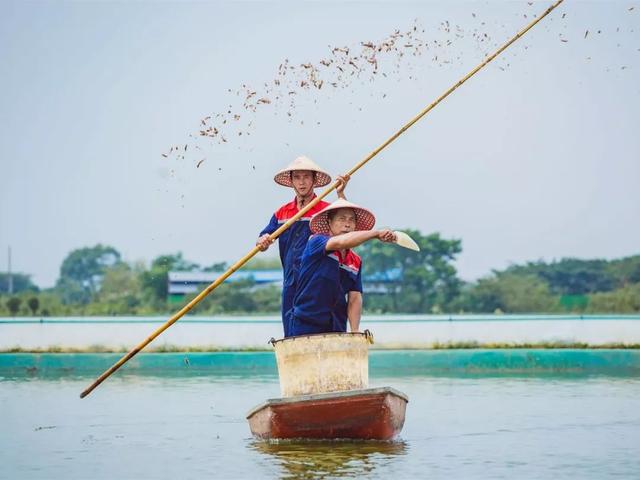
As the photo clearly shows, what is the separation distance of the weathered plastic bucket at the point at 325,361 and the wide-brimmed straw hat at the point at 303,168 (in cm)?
129

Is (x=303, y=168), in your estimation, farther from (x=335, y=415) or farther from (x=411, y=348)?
(x=411, y=348)

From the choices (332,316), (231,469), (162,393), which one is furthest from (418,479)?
(162,393)

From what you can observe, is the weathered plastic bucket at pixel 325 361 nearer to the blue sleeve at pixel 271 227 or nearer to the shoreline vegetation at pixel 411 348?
the blue sleeve at pixel 271 227

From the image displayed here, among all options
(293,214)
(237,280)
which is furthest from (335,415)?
(237,280)

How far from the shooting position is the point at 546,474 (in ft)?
22.7

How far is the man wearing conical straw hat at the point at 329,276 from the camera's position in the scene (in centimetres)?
793

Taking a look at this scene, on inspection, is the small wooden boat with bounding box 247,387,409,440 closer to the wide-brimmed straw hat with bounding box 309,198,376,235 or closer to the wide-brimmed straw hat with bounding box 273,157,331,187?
the wide-brimmed straw hat with bounding box 309,198,376,235

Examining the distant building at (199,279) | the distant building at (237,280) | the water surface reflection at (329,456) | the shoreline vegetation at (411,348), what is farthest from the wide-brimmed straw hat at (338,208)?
the distant building at (237,280)

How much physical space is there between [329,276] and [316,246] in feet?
0.66

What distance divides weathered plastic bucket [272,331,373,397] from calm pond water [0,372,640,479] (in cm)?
36

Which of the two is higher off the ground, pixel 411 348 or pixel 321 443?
pixel 411 348

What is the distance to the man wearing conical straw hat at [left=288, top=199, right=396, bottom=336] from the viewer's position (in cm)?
793

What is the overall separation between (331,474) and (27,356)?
725 centimetres

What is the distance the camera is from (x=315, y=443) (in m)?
7.90
